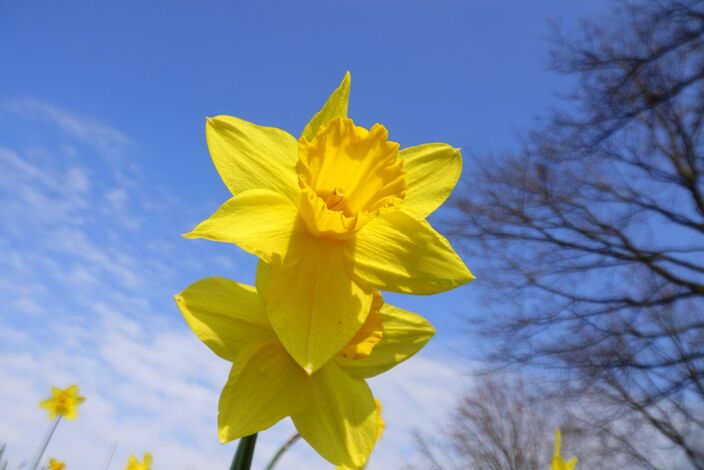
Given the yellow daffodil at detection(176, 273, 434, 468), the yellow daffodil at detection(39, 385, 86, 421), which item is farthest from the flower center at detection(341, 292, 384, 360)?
the yellow daffodil at detection(39, 385, 86, 421)

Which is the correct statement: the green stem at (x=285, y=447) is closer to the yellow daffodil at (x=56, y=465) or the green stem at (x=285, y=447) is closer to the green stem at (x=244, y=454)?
the green stem at (x=244, y=454)

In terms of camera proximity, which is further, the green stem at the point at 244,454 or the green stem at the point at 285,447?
the green stem at the point at 285,447

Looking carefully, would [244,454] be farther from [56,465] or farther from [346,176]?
[56,465]

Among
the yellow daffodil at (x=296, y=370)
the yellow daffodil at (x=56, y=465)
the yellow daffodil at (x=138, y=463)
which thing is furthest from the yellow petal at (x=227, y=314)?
the yellow daffodil at (x=56, y=465)

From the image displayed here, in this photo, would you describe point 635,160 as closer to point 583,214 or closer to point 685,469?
point 583,214

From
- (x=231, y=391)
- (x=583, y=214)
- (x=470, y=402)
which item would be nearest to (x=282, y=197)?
(x=231, y=391)

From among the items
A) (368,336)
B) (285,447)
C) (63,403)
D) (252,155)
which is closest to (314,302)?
(368,336)
